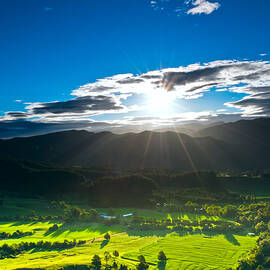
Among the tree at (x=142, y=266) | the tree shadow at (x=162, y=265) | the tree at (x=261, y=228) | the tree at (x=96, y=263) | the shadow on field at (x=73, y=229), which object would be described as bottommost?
the tree at (x=261, y=228)

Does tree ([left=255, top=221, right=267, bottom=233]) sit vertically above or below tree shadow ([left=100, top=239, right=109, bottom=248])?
below

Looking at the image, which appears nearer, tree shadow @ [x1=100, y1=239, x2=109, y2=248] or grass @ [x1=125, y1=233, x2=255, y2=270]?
grass @ [x1=125, y1=233, x2=255, y2=270]

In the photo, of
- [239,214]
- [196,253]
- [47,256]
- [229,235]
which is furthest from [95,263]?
[239,214]

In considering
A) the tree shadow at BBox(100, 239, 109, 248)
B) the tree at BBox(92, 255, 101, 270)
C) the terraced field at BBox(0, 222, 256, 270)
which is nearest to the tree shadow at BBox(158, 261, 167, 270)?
the terraced field at BBox(0, 222, 256, 270)

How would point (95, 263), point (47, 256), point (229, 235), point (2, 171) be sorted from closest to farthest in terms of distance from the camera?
point (95, 263)
point (47, 256)
point (229, 235)
point (2, 171)

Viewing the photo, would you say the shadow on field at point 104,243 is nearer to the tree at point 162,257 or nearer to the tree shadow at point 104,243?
the tree shadow at point 104,243

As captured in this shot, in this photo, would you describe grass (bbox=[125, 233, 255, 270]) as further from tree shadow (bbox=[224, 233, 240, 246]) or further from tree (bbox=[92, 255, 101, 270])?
tree (bbox=[92, 255, 101, 270])

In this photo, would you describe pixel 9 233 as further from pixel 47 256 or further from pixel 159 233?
pixel 159 233

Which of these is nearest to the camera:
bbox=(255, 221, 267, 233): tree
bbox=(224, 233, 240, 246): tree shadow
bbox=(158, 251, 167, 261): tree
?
bbox=(158, 251, 167, 261): tree

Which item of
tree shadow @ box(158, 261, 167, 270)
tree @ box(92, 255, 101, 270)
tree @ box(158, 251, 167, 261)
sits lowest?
tree shadow @ box(158, 261, 167, 270)

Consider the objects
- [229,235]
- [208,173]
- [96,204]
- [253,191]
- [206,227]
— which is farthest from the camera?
[208,173]

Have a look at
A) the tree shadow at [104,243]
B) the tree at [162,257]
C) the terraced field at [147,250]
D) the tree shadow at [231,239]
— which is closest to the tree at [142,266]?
the terraced field at [147,250]
